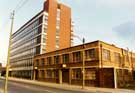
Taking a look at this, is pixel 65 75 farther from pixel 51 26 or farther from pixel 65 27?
pixel 65 27

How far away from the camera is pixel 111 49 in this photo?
1451 inches

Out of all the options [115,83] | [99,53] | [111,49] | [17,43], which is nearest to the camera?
[115,83]

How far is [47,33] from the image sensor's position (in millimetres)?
70125

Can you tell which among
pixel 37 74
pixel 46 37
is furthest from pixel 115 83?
pixel 46 37

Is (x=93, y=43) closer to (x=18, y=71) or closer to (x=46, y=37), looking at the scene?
(x=46, y=37)

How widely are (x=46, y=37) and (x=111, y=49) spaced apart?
120ft

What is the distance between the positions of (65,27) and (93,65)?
4493 cm

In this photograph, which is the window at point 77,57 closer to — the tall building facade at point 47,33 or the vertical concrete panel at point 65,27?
the tall building facade at point 47,33

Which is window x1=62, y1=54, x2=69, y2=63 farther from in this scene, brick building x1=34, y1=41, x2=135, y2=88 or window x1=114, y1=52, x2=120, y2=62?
window x1=114, y1=52, x2=120, y2=62

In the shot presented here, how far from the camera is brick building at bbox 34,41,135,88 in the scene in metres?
31.9

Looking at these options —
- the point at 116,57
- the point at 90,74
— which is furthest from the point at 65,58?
the point at 116,57

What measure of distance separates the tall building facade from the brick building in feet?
64.4

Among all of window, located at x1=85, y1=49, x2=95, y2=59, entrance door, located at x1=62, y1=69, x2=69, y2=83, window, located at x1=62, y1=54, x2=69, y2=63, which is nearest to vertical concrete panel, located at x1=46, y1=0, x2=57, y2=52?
window, located at x1=62, y1=54, x2=69, y2=63

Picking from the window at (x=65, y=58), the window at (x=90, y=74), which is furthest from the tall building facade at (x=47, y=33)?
the window at (x=90, y=74)
